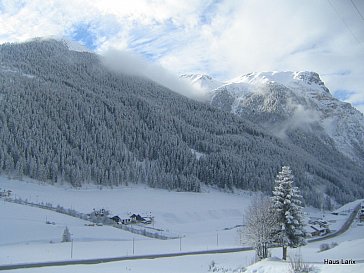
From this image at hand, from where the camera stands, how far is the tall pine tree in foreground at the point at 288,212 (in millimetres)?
41625

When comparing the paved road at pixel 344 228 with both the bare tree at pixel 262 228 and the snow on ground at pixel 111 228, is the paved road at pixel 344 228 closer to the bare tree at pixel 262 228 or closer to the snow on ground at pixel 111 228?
the snow on ground at pixel 111 228

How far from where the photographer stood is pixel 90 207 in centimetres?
9162

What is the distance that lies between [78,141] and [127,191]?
28111 mm

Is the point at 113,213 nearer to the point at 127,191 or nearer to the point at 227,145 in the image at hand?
the point at 127,191

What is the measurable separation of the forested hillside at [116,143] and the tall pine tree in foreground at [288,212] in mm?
80922

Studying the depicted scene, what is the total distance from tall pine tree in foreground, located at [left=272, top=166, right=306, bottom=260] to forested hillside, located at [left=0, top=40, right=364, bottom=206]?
80.9m

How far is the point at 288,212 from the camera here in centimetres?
4144

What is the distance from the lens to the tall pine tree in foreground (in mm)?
41625

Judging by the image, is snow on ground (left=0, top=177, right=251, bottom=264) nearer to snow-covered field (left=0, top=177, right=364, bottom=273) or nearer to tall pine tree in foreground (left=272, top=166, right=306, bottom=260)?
snow-covered field (left=0, top=177, right=364, bottom=273)

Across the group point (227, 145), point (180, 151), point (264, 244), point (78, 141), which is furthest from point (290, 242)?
point (227, 145)

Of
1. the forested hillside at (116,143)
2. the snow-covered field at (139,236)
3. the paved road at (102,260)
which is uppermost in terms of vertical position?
the forested hillside at (116,143)

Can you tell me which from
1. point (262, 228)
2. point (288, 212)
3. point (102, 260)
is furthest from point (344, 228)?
point (102, 260)

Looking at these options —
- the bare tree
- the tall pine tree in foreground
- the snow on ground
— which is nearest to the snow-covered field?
the snow on ground

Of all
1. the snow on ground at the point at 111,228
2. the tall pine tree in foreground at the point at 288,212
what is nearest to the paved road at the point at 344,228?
the snow on ground at the point at 111,228
